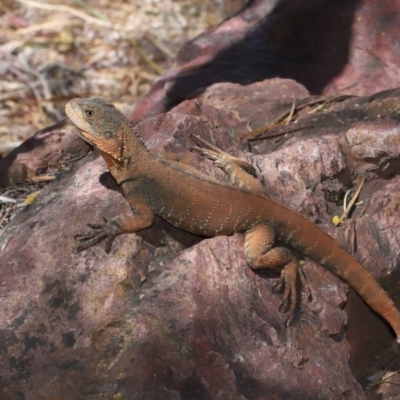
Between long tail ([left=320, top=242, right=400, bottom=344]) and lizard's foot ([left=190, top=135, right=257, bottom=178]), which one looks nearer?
long tail ([left=320, top=242, right=400, bottom=344])

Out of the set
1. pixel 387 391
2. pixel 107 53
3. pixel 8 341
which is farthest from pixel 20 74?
pixel 387 391

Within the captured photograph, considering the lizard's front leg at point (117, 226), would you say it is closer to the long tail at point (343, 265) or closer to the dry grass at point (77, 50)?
the long tail at point (343, 265)

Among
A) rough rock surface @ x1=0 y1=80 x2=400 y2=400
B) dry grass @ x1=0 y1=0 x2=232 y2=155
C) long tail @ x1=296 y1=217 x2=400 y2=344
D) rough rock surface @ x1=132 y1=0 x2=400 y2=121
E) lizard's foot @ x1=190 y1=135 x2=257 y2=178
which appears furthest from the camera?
dry grass @ x1=0 y1=0 x2=232 y2=155

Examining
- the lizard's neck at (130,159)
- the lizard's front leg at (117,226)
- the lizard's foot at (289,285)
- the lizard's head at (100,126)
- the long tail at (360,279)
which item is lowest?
the long tail at (360,279)

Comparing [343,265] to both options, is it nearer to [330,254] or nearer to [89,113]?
[330,254]

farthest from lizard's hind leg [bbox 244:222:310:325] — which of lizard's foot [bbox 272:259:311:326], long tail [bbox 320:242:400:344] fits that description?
long tail [bbox 320:242:400:344]

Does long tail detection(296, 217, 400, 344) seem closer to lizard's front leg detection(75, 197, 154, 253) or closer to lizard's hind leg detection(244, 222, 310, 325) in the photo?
lizard's hind leg detection(244, 222, 310, 325)

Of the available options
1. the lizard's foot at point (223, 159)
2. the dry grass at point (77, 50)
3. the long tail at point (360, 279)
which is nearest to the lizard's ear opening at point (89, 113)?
the lizard's foot at point (223, 159)

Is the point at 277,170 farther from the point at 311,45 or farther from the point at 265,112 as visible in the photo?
the point at 311,45
